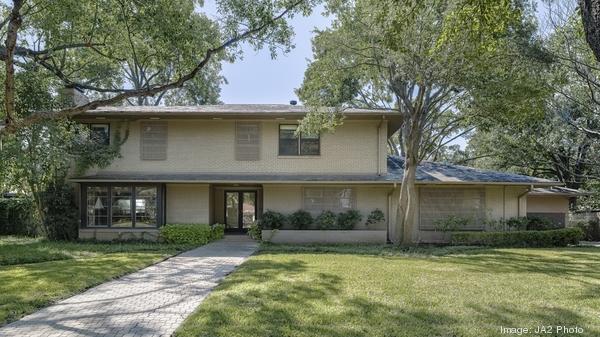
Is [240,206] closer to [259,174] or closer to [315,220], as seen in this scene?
[259,174]

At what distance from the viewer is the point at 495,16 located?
8203 millimetres

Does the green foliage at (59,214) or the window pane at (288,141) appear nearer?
the green foliage at (59,214)

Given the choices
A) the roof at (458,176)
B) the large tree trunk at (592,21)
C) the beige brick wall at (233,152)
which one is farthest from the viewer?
the beige brick wall at (233,152)

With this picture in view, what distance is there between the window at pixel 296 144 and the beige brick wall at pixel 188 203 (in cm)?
378

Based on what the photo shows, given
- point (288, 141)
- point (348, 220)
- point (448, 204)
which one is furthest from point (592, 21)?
point (448, 204)

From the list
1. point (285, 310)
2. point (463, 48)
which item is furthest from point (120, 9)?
point (463, 48)

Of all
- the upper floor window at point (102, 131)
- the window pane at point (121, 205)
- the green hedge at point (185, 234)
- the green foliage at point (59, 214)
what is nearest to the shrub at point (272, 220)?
the green hedge at point (185, 234)

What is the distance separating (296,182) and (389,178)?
3.81 meters

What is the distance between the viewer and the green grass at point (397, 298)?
19.1ft

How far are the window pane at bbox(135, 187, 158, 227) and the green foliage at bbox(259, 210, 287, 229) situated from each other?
4545 millimetres

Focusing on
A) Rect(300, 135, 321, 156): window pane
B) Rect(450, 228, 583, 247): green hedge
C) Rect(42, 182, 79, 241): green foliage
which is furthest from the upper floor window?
Rect(450, 228, 583, 247): green hedge

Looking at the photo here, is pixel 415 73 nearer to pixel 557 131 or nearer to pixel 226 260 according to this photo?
pixel 226 260

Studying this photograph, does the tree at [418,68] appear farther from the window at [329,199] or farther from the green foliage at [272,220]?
the green foliage at [272,220]

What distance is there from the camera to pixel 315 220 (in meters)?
17.8
